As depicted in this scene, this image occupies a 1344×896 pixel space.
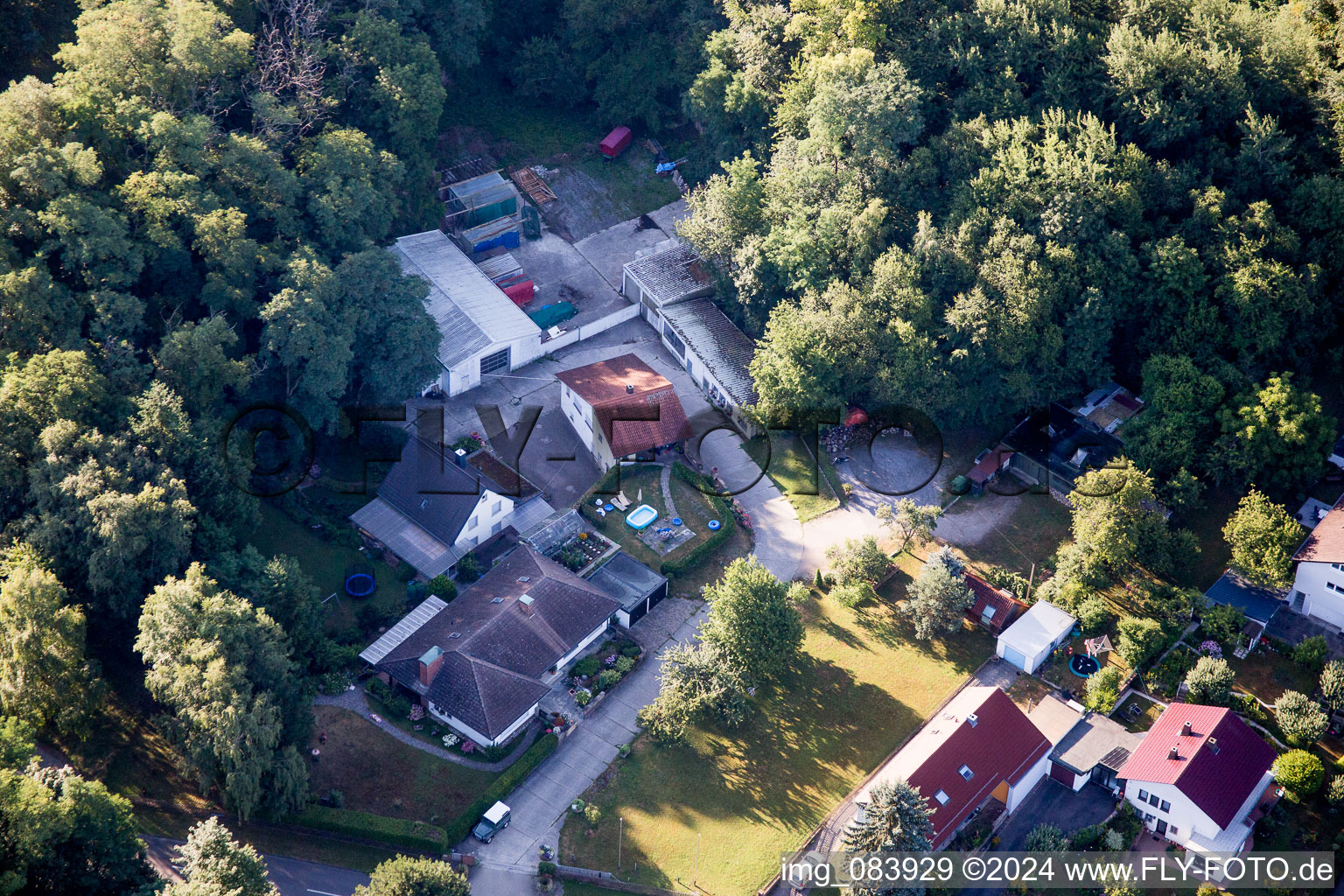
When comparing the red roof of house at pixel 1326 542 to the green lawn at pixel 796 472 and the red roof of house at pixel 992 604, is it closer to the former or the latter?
the red roof of house at pixel 992 604

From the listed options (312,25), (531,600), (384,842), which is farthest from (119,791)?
(312,25)

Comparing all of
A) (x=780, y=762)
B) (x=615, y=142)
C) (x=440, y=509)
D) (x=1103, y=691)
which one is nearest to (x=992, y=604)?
(x=1103, y=691)

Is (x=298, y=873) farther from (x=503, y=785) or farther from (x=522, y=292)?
(x=522, y=292)

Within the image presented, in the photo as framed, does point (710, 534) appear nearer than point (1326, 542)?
No

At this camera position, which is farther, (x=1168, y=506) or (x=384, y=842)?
(x=1168, y=506)

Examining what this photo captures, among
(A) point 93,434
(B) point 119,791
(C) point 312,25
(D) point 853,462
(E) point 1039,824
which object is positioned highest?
(C) point 312,25

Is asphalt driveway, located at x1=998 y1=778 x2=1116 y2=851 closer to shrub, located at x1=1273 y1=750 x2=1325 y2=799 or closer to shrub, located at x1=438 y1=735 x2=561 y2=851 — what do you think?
shrub, located at x1=1273 y1=750 x2=1325 y2=799

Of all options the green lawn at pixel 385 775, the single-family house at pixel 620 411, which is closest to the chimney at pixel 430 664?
the green lawn at pixel 385 775

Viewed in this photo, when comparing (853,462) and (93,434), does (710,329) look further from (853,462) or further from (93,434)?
(93,434)
